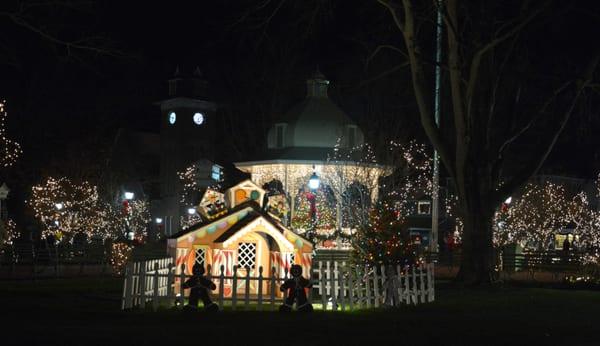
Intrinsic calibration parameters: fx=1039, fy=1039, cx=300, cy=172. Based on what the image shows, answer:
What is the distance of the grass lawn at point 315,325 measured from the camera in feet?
47.0

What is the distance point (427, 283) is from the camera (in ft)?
78.8

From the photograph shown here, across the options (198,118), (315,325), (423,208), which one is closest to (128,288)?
(315,325)

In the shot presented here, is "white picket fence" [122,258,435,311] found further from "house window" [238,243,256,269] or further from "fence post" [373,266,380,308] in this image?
"house window" [238,243,256,269]

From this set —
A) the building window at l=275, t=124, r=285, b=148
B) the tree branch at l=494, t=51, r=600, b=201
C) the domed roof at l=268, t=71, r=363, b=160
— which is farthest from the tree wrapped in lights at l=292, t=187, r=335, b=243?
the tree branch at l=494, t=51, r=600, b=201

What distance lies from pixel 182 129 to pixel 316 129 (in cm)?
4340

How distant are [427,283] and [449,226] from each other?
176ft

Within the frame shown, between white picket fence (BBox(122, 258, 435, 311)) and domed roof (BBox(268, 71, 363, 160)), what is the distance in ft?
68.8

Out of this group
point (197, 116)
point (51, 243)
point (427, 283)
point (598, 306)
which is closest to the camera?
point (598, 306)

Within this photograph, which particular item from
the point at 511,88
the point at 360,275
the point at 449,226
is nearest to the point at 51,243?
the point at 511,88

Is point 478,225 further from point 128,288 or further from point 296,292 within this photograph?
point 128,288

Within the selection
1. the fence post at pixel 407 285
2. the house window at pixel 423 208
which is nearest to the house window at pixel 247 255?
the fence post at pixel 407 285

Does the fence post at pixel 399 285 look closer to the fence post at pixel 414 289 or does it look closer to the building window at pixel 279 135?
the fence post at pixel 414 289

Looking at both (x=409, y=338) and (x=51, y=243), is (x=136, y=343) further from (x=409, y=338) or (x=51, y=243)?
(x=51, y=243)

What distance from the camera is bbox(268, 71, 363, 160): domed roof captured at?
44.6 metres
